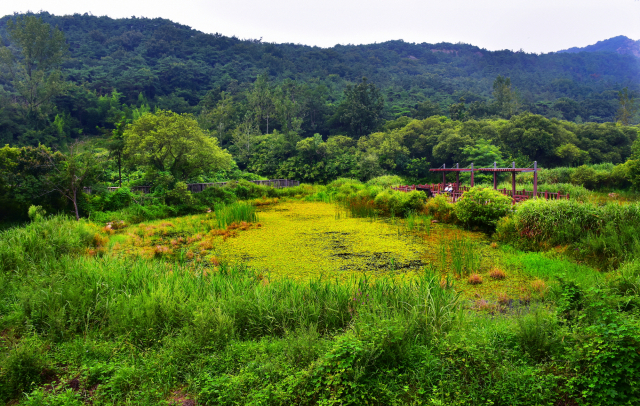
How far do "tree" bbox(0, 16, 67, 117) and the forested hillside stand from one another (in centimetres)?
128

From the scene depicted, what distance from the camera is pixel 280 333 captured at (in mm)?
3840

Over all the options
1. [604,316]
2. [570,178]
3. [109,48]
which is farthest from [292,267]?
[109,48]

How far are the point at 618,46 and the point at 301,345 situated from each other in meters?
163

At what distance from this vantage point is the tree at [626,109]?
40.9 m

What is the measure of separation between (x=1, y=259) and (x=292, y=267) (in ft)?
16.3

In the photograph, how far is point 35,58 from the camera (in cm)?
3753

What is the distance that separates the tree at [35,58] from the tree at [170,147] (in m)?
25.9

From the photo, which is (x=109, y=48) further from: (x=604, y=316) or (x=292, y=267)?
(x=604, y=316)

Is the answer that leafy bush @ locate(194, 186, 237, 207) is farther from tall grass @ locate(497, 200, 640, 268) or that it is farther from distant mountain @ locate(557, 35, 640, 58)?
distant mountain @ locate(557, 35, 640, 58)

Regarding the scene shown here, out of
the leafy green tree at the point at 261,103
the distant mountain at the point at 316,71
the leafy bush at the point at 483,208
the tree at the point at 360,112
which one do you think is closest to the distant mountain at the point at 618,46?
the distant mountain at the point at 316,71

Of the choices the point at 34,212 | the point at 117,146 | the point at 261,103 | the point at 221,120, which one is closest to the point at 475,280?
the point at 34,212

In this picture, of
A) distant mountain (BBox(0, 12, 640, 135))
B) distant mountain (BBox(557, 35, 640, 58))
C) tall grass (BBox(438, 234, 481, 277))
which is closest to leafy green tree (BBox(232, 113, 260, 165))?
distant mountain (BBox(0, 12, 640, 135))

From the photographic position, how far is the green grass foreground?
Answer: 2645mm

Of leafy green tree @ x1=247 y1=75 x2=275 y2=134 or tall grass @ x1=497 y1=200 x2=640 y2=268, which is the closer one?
tall grass @ x1=497 y1=200 x2=640 y2=268
